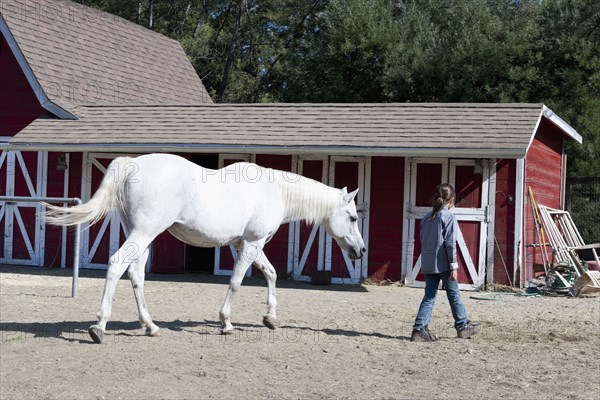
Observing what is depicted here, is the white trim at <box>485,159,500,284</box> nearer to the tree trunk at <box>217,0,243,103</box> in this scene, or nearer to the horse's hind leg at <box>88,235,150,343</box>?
the horse's hind leg at <box>88,235,150,343</box>

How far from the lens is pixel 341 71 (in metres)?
25.6

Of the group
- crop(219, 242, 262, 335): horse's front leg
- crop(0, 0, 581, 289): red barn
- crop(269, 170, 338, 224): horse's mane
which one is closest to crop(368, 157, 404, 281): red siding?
crop(0, 0, 581, 289): red barn

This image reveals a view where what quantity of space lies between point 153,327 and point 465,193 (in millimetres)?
6762

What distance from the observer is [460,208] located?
12.5 m

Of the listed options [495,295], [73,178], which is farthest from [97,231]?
[495,295]

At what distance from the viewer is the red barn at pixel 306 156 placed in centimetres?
1244

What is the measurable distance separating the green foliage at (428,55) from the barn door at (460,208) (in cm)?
909

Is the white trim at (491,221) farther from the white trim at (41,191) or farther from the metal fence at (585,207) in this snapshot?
the white trim at (41,191)

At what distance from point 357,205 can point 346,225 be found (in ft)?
15.2

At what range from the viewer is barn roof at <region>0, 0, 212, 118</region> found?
15.4 m

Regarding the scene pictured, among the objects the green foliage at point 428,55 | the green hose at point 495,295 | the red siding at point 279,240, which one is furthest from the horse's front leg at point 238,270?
the green foliage at point 428,55

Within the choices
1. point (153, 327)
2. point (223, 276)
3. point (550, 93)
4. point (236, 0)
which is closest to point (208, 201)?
point (153, 327)

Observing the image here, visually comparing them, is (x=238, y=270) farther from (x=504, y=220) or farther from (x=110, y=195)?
(x=504, y=220)

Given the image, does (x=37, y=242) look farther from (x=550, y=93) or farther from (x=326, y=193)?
(x=550, y=93)
